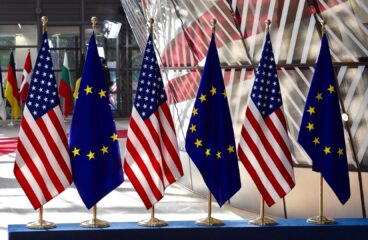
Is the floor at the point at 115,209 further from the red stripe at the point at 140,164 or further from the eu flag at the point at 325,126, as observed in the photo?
the eu flag at the point at 325,126

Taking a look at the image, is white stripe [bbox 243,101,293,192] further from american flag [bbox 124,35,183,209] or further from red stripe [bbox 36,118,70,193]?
red stripe [bbox 36,118,70,193]

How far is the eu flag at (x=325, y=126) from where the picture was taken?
352 inches

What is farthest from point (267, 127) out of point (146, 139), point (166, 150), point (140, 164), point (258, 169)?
point (140, 164)

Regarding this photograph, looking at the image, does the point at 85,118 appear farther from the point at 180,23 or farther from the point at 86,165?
the point at 180,23

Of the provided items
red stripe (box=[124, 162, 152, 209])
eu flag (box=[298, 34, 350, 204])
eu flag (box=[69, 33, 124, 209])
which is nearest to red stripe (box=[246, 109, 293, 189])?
eu flag (box=[298, 34, 350, 204])

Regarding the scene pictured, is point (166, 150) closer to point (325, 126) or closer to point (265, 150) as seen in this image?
point (265, 150)

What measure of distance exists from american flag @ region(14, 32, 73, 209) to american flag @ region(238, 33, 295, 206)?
6.61 feet

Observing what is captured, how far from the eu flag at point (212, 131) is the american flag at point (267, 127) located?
9.3 inches

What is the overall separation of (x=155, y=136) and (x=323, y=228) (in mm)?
2107

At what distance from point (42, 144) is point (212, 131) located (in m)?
1.86

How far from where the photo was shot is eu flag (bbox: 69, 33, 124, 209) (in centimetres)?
851

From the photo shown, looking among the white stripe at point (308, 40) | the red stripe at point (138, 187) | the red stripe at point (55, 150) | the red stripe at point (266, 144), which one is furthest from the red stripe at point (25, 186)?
the white stripe at point (308, 40)

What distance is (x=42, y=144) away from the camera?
8.41 metres

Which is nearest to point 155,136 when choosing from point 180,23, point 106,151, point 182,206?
point 106,151
